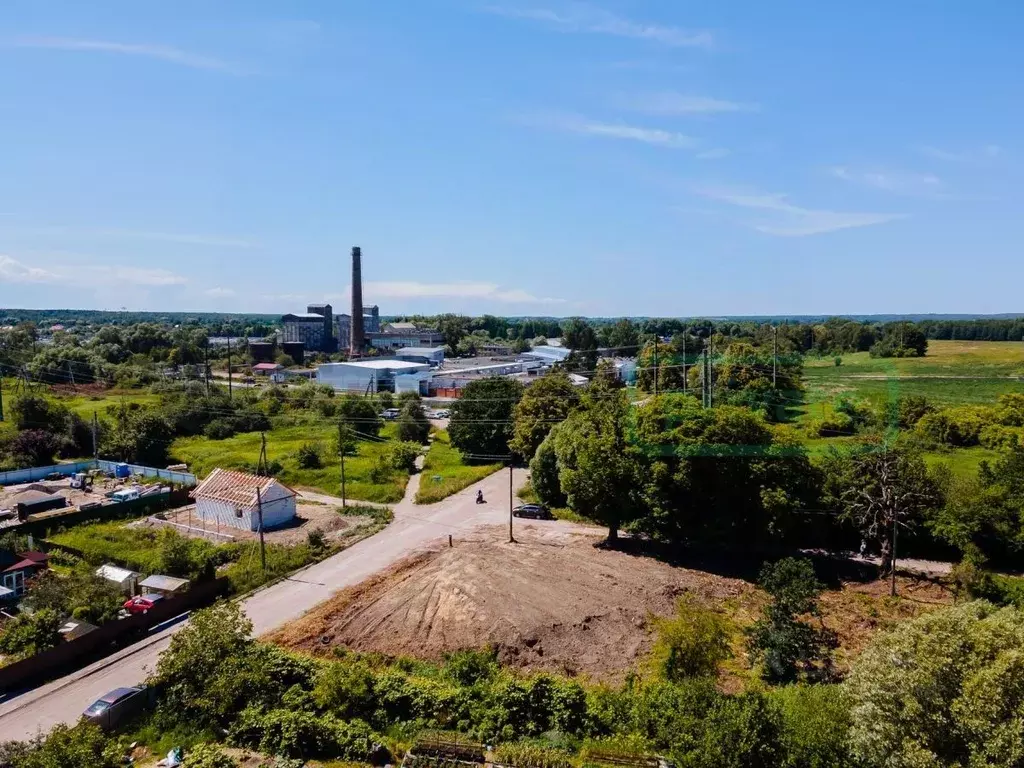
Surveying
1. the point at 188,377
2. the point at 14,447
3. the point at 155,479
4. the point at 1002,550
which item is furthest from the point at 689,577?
the point at 188,377

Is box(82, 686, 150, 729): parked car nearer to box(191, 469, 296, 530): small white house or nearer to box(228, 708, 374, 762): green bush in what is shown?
box(228, 708, 374, 762): green bush

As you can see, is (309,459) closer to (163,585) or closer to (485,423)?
(485,423)

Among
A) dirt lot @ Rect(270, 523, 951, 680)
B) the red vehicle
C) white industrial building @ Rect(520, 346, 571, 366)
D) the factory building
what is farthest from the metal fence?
white industrial building @ Rect(520, 346, 571, 366)

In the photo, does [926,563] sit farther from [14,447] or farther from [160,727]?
[14,447]

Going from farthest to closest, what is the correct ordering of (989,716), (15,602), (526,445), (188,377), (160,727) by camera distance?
(188,377), (526,445), (15,602), (160,727), (989,716)

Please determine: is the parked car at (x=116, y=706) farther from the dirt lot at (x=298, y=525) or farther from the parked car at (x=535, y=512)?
the parked car at (x=535, y=512)

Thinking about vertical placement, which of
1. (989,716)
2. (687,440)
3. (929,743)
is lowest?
(929,743)
